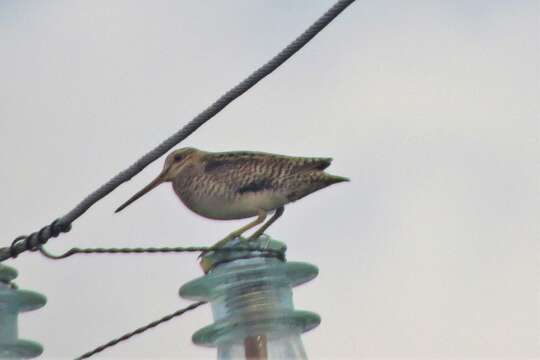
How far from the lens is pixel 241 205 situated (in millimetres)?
6891

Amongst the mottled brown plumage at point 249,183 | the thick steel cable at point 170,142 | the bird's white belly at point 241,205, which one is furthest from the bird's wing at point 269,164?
the thick steel cable at point 170,142

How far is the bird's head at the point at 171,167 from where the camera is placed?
24.7 ft

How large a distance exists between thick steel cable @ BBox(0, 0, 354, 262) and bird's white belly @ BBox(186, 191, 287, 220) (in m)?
1.27

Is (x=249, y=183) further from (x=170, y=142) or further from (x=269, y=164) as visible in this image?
(x=170, y=142)

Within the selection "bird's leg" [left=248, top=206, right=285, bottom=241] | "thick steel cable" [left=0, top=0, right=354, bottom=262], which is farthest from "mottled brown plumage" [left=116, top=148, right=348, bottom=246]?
"thick steel cable" [left=0, top=0, right=354, bottom=262]

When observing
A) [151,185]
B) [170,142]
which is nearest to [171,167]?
[151,185]

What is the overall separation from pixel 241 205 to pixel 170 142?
1356 millimetres

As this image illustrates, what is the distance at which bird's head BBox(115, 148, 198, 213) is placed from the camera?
7539 millimetres

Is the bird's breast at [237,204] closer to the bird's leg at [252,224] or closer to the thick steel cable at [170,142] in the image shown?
the bird's leg at [252,224]

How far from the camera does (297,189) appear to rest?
7.01 m

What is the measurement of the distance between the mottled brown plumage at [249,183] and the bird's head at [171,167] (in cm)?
22

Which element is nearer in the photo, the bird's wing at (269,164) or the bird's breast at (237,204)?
the bird's breast at (237,204)

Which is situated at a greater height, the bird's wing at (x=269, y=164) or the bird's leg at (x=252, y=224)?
the bird's wing at (x=269, y=164)

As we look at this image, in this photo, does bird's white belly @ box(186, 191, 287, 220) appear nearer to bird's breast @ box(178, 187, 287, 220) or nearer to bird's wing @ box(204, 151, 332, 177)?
bird's breast @ box(178, 187, 287, 220)
